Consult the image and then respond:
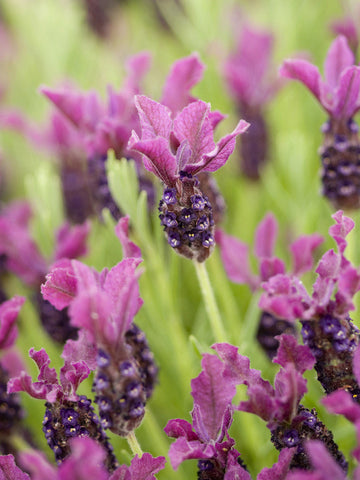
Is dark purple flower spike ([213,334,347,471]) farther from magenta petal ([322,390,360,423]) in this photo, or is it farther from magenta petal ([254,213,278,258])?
magenta petal ([254,213,278,258])

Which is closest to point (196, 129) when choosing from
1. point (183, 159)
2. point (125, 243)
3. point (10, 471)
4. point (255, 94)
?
point (183, 159)

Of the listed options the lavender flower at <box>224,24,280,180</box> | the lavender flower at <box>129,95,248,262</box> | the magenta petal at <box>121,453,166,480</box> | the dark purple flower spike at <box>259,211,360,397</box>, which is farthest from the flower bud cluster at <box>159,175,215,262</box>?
the lavender flower at <box>224,24,280,180</box>

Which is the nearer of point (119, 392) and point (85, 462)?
point (85, 462)

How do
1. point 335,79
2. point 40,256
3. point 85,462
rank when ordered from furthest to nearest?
point 40,256, point 335,79, point 85,462

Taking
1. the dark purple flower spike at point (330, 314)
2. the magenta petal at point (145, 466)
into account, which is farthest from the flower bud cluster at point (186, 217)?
the magenta petal at point (145, 466)

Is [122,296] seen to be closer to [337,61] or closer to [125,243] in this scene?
[125,243]

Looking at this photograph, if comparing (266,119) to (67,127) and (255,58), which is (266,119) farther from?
(67,127)

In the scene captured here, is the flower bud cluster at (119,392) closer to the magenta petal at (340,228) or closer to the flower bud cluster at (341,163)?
the magenta petal at (340,228)

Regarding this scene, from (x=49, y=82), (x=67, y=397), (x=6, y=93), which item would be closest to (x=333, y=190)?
(x=67, y=397)
